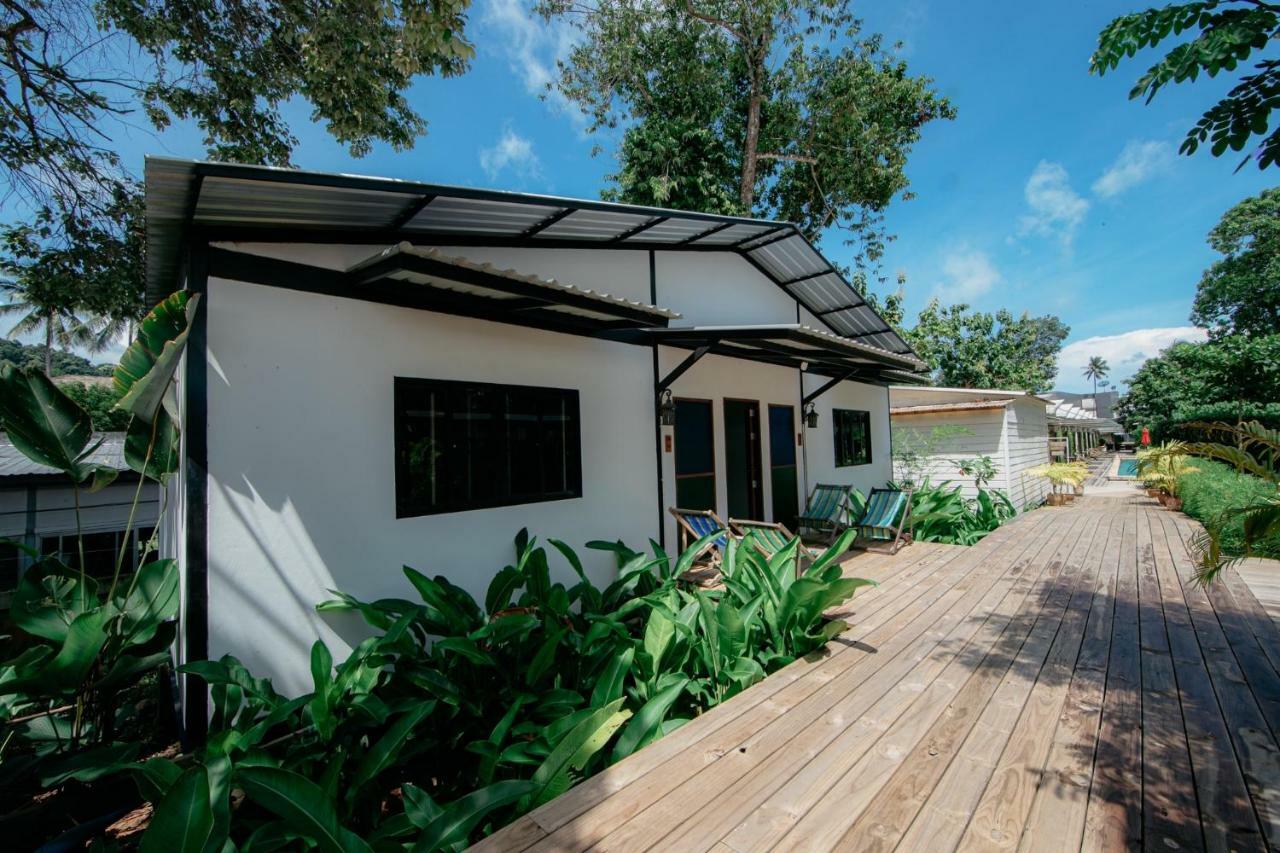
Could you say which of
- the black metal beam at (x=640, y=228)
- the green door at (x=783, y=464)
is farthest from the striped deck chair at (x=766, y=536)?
the black metal beam at (x=640, y=228)

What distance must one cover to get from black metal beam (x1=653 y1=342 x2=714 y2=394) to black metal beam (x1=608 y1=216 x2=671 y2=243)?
4.37ft

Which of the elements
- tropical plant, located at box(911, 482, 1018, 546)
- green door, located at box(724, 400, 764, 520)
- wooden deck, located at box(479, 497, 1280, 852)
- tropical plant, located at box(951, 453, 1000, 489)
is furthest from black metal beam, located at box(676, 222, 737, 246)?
tropical plant, located at box(951, 453, 1000, 489)

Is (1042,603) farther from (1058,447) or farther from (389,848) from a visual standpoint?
(1058,447)

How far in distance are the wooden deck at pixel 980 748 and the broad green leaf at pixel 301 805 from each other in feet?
1.70

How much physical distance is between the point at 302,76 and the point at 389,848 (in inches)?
312

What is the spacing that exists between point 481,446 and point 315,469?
1.29 meters

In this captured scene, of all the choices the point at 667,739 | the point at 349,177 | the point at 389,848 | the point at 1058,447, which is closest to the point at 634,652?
the point at 667,739

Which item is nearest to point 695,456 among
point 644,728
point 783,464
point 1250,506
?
point 783,464

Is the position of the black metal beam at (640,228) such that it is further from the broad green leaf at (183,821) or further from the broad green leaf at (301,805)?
the broad green leaf at (183,821)

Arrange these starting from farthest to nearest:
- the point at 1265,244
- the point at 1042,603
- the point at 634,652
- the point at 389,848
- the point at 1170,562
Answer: the point at 1265,244
the point at 1170,562
the point at 1042,603
the point at 634,652
the point at 389,848

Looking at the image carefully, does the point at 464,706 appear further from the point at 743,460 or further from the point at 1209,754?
the point at 743,460

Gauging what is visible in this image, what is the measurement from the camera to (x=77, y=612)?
3.26m

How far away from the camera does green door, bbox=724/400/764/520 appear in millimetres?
7465

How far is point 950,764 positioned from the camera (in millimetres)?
2461
